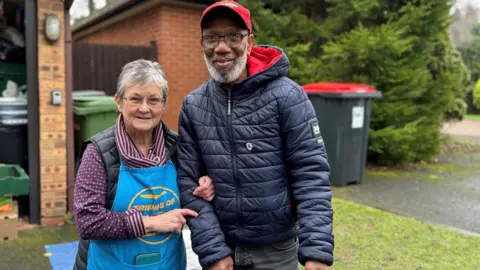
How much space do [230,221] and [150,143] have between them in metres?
0.51

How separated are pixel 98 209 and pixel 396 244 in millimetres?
3379

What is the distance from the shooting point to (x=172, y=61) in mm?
7969

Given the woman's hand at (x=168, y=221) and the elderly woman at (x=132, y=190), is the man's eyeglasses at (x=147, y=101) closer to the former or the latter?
the elderly woman at (x=132, y=190)

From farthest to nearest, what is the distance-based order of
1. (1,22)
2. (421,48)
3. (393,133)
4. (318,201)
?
(421,48) → (393,133) → (1,22) → (318,201)

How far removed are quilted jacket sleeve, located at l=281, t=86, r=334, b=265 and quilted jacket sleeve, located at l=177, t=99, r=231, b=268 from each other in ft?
1.20

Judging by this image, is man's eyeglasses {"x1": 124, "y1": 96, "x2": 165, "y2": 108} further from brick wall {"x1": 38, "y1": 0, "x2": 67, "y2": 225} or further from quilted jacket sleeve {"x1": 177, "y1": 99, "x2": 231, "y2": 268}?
brick wall {"x1": 38, "y1": 0, "x2": 67, "y2": 225}

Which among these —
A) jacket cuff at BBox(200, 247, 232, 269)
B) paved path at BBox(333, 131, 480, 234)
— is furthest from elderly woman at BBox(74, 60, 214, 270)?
paved path at BBox(333, 131, 480, 234)

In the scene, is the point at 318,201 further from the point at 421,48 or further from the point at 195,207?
the point at 421,48

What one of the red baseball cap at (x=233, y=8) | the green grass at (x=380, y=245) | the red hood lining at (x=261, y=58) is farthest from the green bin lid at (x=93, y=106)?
A: the red baseball cap at (x=233, y=8)

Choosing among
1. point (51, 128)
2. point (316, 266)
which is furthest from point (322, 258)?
point (51, 128)

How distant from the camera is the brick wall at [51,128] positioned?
4.61 m

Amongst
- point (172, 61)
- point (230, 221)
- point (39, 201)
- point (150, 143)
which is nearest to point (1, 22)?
point (39, 201)

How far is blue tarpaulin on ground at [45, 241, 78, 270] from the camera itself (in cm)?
388

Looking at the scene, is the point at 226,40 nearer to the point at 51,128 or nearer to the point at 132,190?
the point at 132,190
